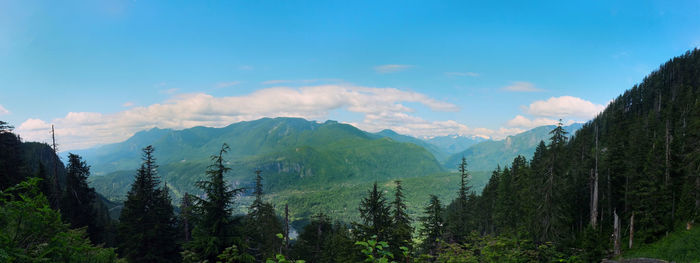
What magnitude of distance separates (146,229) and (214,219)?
13.3 m

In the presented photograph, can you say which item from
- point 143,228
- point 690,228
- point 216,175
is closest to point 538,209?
point 690,228

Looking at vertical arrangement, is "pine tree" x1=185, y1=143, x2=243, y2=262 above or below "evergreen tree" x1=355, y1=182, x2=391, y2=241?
above

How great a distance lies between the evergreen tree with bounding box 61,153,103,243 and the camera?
103ft

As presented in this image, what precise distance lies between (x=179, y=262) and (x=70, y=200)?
18132 mm

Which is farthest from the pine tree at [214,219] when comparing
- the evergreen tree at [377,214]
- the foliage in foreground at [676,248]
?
the foliage in foreground at [676,248]

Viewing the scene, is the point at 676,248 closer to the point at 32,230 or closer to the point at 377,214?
the point at 377,214

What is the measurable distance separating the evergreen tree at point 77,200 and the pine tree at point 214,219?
25368 mm

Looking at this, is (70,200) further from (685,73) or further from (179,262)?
(685,73)

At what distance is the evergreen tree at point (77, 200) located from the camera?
31.2 m

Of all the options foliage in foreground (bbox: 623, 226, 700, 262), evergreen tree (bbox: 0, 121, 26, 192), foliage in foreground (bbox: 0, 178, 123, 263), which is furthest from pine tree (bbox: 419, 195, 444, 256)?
evergreen tree (bbox: 0, 121, 26, 192)

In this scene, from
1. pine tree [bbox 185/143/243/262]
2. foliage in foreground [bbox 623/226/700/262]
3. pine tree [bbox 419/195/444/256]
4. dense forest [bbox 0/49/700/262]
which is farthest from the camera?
pine tree [bbox 419/195/444/256]

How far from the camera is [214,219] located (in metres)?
15.9

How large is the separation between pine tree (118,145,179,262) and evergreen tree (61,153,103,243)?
373 inches

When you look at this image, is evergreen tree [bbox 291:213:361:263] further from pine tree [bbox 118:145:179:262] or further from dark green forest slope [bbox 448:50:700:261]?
dark green forest slope [bbox 448:50:700:261]
